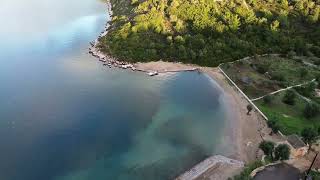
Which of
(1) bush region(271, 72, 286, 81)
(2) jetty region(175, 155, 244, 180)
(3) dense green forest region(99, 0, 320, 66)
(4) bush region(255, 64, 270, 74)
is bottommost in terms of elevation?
(2) jetty region(175, 155, 244, 180)

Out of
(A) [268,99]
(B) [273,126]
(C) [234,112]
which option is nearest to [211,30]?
(A) [268,99]

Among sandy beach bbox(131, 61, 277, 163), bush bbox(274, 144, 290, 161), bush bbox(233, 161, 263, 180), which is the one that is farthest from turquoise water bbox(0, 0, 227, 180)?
Answer: bush bbox(274, 144, 290, 161)

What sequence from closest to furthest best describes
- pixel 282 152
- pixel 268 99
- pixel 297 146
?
pixel 282 152 < pixel 297 146 < pixel 268 99

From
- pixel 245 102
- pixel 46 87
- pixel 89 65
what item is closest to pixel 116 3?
pixel 89 65

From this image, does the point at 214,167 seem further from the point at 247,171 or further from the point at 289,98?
the point at 289,98

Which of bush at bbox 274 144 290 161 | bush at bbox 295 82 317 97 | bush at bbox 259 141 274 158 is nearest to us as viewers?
bush at bbox 274 144 290 161

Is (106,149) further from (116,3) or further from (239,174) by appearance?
(116,3)

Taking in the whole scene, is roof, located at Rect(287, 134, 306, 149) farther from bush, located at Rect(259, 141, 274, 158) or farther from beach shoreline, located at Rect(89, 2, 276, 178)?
beach shoreline, located at Rect(89, 2, 276, 178)
